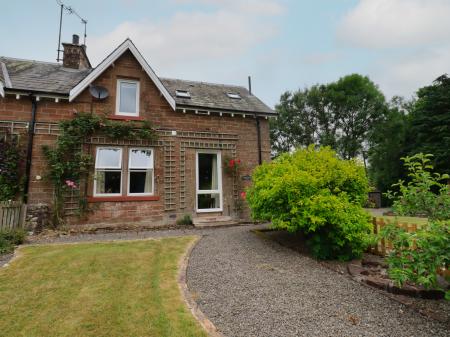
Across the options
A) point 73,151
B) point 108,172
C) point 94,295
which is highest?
point 73,151

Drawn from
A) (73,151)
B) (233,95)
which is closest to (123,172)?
(73,151)

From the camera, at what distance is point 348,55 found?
A: 59.9 ft

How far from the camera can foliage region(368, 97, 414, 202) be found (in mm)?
22172

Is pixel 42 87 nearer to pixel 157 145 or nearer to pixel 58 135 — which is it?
pixel 58 135

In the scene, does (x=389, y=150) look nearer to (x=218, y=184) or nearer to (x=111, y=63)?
(x=218, y=184)

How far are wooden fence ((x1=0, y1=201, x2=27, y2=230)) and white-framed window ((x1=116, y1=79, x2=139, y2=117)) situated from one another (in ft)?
15.9

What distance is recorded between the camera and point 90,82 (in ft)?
30.6

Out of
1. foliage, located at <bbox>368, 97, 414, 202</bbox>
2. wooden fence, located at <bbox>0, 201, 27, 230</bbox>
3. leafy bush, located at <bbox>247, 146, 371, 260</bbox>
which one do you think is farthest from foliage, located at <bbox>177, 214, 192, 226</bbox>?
foliage, located at <bbox>368, 97, 414, 202</bbox>

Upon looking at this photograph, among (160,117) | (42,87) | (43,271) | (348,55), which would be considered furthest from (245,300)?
(348,55)

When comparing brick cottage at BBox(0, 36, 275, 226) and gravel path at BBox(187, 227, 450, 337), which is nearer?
gravel path at BBox(187, 227, 450, 337)

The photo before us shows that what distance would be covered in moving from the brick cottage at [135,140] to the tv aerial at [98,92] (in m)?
0.04

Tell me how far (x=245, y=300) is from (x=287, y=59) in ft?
82.5

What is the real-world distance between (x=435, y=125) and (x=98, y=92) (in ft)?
84.9

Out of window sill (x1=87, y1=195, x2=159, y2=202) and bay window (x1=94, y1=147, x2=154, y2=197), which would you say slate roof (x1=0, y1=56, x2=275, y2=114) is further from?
window sill (x1=87, y1=195, x2=159, y2=202)
